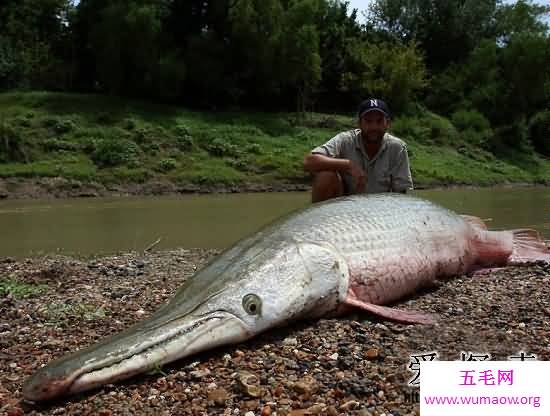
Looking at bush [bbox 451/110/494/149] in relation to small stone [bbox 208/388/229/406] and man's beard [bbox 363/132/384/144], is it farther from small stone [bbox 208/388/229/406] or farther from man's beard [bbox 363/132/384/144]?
small stone [bbox 208/388/229/406]

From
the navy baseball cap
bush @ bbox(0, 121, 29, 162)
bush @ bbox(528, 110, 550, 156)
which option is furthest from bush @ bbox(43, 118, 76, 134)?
bush @ bbox(528, 110, 550, 156)

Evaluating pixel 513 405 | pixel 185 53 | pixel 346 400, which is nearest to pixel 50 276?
pixel 346 400

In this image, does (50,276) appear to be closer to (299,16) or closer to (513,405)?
(513,405)

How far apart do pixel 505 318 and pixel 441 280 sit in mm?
1024

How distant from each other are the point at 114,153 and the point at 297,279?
17851mm

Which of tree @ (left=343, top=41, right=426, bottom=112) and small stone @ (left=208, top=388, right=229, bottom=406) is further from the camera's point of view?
tree @ (left=343, top=41, right=426, bottom=112)

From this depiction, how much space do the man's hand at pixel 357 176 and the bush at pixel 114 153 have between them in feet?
51.2

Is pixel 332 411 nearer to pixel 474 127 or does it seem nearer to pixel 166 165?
pixel 166 165

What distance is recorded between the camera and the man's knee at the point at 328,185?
527cm

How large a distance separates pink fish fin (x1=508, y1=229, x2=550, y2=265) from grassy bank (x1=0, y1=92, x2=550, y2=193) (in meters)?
14.5

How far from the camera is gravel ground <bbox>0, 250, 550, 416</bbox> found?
267 cm

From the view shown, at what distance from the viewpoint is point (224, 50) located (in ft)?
101

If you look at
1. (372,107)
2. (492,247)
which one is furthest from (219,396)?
(492,247)

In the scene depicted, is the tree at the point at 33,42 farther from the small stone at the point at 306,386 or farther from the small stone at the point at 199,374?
the small stone at the point at 306,386
